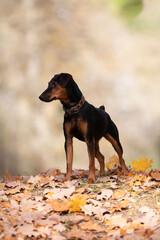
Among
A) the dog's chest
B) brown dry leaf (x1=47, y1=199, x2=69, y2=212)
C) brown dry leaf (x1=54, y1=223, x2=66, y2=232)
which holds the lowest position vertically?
brown dry leaf (x1=54, y1=223, x2=66, y2=232)

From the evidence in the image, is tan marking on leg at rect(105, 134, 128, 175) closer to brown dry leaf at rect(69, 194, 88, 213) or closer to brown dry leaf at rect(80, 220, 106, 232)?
brown dry leaf at rect(69, 194, 88, 213)

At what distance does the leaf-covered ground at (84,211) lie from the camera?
302 centimetres

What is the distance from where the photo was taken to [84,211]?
3578 millimetres

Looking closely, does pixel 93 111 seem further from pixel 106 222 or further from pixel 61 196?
pixel 106 222

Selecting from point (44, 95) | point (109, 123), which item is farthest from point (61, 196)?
point (109, 123)

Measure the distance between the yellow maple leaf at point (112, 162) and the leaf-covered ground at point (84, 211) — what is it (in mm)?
1563

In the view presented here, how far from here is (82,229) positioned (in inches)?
124

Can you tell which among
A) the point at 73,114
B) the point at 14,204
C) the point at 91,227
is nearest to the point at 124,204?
the point at 91,227

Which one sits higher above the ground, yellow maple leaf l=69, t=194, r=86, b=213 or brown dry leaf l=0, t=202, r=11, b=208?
yellow maple leaf l=69, t=194, r=86, b=213

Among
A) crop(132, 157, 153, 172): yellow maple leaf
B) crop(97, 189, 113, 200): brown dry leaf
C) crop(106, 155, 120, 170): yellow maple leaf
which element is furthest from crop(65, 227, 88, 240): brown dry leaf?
crop(106, 155, 120, 170): yellow maple leaf

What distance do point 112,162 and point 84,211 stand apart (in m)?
3.11

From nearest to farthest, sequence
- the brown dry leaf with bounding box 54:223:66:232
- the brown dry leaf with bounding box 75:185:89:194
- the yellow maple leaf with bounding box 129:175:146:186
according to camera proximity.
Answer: the brown dry leaf with bounding box 54:223:66:232 → the brown dry leaf with bounding box 75:185:89:194 → the yellow maple leaf with bounding box 129:175:146:186

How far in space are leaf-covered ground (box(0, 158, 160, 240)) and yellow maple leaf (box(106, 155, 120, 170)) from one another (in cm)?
156

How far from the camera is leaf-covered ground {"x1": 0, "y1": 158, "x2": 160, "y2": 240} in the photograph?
9.91ft
